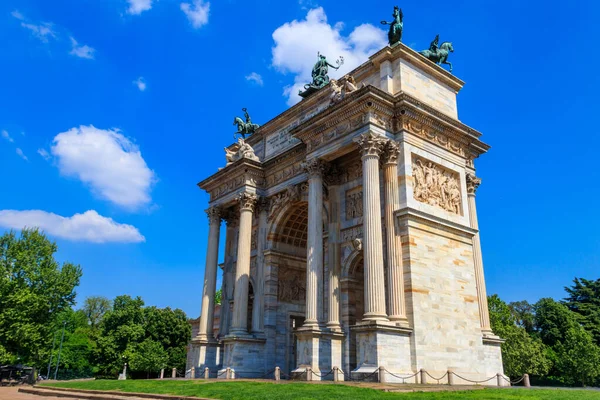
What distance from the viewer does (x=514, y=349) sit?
48.9 m

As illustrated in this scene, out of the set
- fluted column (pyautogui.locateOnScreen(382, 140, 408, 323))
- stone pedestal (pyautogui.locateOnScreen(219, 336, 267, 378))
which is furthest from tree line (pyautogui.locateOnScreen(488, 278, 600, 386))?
fluted column (pyautogui.locateOnScreen(382, 140, 408, 323))

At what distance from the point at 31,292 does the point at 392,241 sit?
2979cm

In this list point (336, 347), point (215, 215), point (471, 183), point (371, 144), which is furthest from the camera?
point (215, 215)

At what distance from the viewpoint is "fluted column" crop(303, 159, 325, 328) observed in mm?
23609

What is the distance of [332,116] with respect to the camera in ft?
82.6

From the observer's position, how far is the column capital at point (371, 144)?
22894 mm

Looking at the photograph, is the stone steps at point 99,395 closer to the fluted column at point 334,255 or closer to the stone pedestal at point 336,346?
the stone pedestal at point 336,346

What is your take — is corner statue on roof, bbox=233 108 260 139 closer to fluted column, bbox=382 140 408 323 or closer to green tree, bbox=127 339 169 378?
fluted column, bbox=382 140 408 323

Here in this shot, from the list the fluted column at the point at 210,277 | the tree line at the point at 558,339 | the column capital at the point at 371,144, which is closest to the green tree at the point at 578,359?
the tree line at the point at 558,339

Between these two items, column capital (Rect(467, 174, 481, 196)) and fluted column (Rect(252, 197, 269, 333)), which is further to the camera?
fluted column (Rect(252, 197, 269, 333))

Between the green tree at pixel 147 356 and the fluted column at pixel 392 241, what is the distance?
42.0m

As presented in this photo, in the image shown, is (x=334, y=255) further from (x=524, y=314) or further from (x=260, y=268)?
(x=524, y=314)

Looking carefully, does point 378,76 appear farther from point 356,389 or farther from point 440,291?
point 356,389

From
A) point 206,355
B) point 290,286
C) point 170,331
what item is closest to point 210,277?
point 206,355
